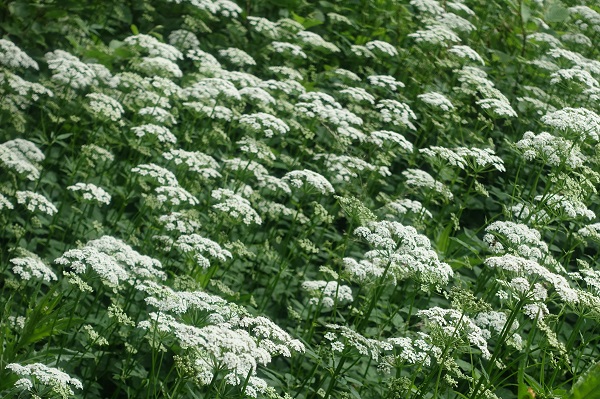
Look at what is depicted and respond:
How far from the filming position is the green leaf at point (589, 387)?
477 centimetres

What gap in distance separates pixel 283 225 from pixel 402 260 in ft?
10.7

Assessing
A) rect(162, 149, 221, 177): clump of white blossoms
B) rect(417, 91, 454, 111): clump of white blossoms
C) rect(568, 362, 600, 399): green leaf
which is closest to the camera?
rect(568, 362, 600, 399): green leaf

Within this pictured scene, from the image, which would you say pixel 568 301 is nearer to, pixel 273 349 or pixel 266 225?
pixel 273 349

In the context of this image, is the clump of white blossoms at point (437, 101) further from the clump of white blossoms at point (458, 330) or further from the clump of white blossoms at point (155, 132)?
the clump of white blossoms at point (458, 330)

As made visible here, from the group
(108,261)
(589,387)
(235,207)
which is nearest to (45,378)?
(108,261)

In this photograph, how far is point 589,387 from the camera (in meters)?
4.78

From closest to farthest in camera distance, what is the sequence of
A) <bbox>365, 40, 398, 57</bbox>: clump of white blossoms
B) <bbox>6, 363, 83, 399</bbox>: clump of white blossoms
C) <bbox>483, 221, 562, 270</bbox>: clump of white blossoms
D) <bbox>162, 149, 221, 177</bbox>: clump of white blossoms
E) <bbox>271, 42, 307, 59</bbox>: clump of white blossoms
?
1. <bbox>6, 363, 83, 399</bbox>: clump of white blossoms
2. <bbox>483, 221, 562, 270</bbox>: clump of white blossoms
3. <bbox>162, 149, 221, 177</bbox>: clump of white blossoms
4. <bbox>271, 42, 307, 59</bbox>: clump of white blossoms
5. <bbox>365, 40, 398, 57</bbox>: clump of white blossoms

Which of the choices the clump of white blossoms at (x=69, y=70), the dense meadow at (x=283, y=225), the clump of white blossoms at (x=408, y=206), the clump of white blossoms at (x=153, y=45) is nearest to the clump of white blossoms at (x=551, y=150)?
the dense meadow at (x=283, y=225)

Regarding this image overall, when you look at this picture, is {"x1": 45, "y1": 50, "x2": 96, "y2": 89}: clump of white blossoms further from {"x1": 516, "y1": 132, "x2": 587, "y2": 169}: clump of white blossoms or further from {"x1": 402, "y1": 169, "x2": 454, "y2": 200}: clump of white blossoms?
{"x1": 516, "y1": 132, "x2": 587, "y2": 169}: clump of white blossoms

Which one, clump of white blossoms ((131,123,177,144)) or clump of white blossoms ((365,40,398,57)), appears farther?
clump of white blossoms ((365,40,398,57))

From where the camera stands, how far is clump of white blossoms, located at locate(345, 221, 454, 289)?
536cm

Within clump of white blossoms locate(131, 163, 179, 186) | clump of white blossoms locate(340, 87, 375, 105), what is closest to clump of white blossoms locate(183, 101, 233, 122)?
clump of white blossoms locate(131, 163, 179, 186)

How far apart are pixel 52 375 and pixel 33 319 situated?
3.44ft

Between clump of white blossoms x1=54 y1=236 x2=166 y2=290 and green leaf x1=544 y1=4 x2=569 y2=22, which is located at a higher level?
green leaf x1=544 y1=4 x2=569 y2=22
